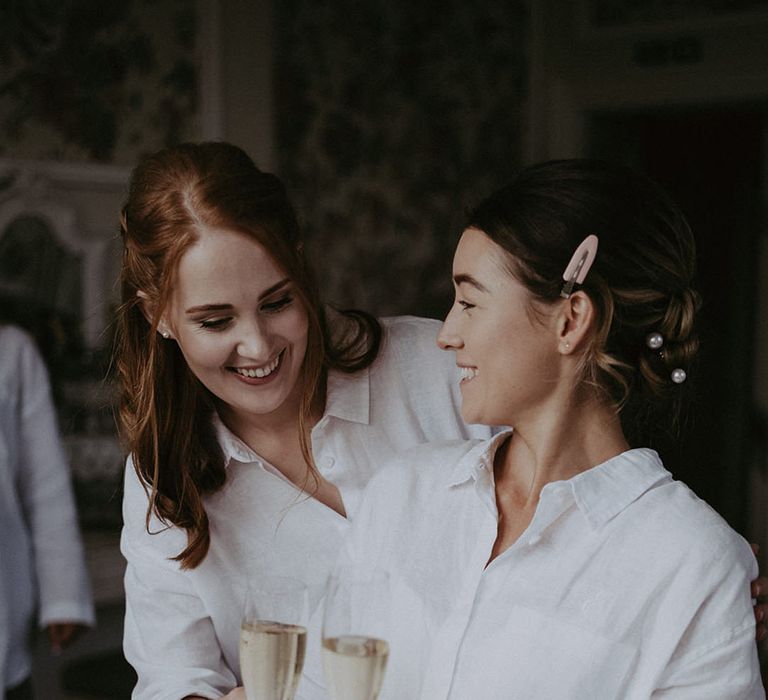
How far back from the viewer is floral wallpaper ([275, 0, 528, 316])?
418cm

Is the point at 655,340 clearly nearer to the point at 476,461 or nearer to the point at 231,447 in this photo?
the point at 476,461

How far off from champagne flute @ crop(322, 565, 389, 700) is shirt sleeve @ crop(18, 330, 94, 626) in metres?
2.04

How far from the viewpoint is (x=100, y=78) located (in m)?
3.49

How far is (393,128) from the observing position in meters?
4.56

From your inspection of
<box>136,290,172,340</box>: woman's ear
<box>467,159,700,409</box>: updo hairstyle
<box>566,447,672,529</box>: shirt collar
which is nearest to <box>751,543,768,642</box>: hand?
<box>566,447,672,529</box>: shirt collar

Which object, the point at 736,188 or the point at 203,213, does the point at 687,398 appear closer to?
the point at 203,213

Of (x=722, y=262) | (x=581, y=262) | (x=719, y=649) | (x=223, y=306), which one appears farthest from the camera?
(x=722, y=262)

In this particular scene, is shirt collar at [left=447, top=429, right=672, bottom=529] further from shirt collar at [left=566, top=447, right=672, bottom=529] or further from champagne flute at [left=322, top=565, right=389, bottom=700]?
champagne flute at [left=322, top=565, right=389, bottom=700]

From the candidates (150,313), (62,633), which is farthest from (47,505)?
(150,313)

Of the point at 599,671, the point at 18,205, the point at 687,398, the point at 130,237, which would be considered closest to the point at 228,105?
the point at 18,205

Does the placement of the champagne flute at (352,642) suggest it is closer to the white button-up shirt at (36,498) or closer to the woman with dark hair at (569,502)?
the woman with dark hair at (569,502)

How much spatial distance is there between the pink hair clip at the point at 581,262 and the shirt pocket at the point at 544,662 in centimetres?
Answer: 43

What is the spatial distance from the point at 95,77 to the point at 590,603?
263 centimetres

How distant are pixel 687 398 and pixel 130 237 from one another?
34.4 inches
